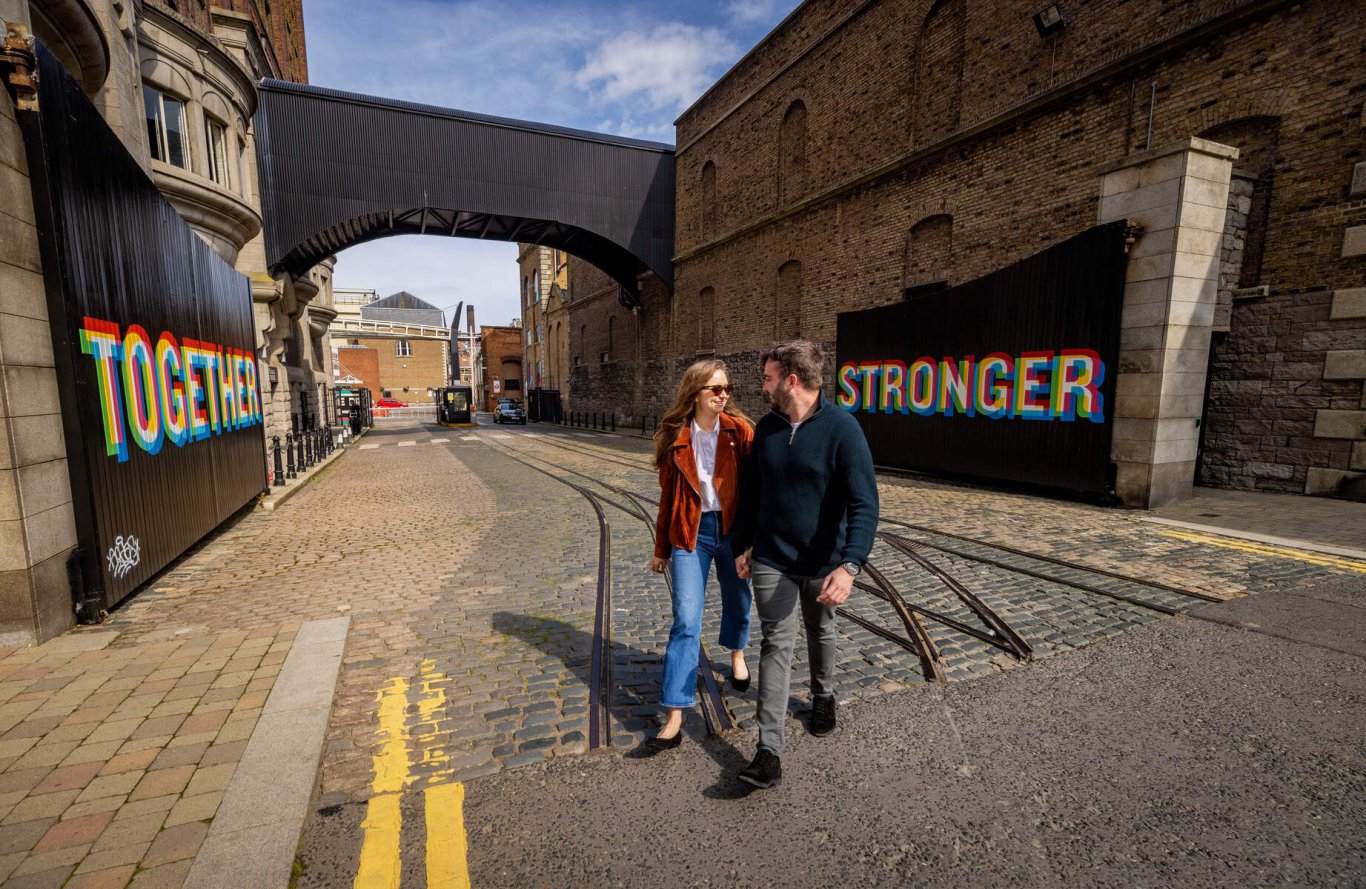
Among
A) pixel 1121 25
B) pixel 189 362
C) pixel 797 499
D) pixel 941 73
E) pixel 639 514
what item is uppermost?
pixel 941 73

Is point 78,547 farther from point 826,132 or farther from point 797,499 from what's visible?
point 826,132

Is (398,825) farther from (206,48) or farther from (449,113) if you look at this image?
(449,113)

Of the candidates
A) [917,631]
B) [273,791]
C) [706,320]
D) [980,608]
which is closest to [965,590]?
[980,608]

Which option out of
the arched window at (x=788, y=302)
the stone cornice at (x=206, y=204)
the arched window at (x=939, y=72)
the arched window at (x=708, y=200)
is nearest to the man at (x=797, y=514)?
the stone cornice at (x=206, y=204)

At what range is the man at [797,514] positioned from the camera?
246cm

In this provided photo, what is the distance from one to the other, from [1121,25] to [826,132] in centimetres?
756

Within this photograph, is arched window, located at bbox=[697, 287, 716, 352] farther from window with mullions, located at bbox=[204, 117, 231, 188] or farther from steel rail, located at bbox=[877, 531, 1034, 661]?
steel rail, located at bbox=[877, 531, 1034, 661]

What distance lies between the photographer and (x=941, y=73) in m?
13.1

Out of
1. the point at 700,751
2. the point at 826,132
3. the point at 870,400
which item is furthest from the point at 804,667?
the point at 826,132

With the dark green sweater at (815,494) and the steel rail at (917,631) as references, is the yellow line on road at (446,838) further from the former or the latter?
the steel rail at (917,631)

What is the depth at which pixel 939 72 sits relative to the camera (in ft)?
43.3

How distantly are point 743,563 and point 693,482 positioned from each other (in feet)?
1.49

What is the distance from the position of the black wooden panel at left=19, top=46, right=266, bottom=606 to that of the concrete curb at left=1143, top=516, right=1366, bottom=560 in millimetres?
10484

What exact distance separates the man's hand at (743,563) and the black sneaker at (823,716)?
732 millimetres
